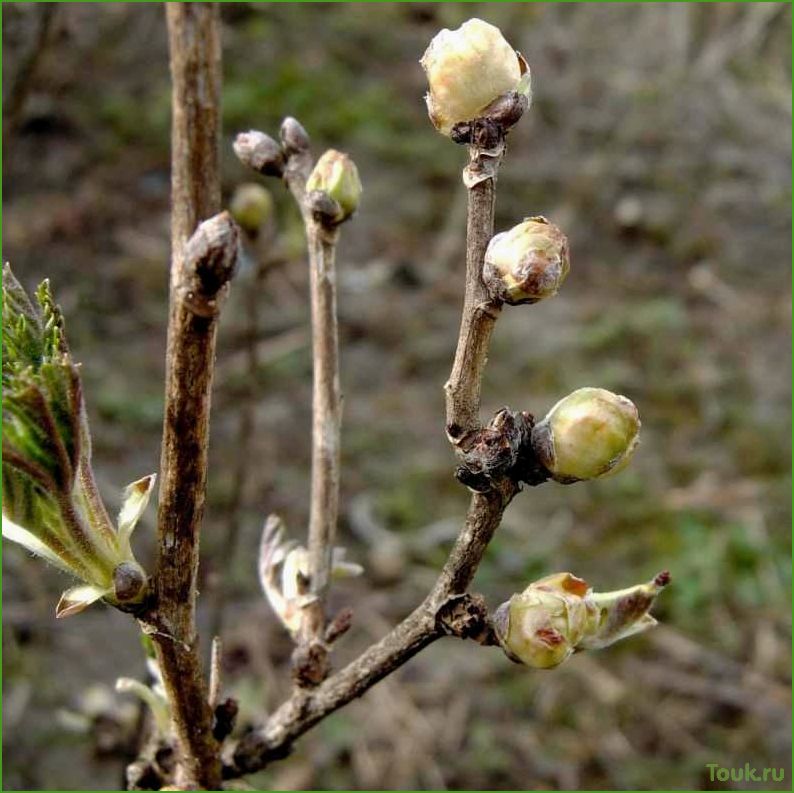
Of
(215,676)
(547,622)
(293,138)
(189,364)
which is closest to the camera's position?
(189,364)

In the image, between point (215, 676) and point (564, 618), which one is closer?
point (564, 618)

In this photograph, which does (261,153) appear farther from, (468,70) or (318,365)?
(468,70)

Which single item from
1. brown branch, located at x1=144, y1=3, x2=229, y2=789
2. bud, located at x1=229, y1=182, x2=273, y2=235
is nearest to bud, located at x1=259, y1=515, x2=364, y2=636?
brown branch, located at x1=144, y1=3, x2=229, y2=789

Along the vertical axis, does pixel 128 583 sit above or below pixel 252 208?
below

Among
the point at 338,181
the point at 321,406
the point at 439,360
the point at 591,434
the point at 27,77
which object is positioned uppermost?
the point at 439,360

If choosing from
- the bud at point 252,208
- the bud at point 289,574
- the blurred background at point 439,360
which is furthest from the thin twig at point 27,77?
the bud at point 289,574

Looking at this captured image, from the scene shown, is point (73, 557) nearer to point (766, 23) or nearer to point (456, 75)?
point (456, 75)

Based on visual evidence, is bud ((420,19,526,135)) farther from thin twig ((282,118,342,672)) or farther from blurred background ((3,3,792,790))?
blurred background ((3,3,792,790))

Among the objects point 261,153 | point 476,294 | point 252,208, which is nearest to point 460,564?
point 476,294
